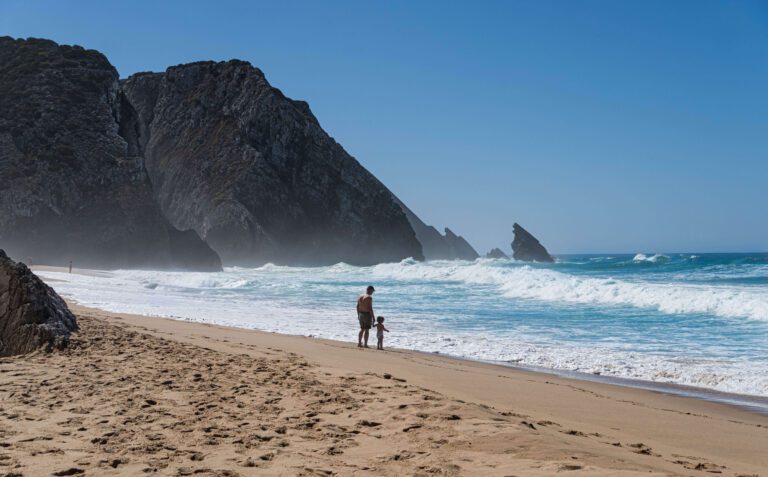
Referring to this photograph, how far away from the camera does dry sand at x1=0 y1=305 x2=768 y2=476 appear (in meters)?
4.01

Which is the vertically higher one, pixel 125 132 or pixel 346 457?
pixel 125 132

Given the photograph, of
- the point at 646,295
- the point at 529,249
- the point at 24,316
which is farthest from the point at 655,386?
the point at 529,249

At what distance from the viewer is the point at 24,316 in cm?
847

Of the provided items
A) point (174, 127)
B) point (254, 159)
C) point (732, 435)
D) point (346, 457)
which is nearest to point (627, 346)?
point (732, 435)

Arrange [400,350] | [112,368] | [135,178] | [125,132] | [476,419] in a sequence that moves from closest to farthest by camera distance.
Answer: [476,419], [112,368], [400,350], [135,178], [125,132]

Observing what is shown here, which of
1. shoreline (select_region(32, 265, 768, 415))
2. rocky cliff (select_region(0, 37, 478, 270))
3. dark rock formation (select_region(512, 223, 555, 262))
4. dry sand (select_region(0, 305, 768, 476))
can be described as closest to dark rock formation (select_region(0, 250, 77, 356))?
dry sand (select_region(0, 305, 768, 476))

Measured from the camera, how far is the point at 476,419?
4992mm

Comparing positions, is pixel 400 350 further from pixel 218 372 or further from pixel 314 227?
pixel 314 227

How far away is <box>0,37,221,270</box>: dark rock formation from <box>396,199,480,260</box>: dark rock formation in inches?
4323

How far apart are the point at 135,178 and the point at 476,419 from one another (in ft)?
193

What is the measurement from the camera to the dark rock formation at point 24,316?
8.24 metres

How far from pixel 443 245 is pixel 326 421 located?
544 feet

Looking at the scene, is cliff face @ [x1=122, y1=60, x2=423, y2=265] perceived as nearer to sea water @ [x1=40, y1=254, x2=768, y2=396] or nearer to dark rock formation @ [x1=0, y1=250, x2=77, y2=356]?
sea water @ [x1=40, y1=254, x2=768, y2=396]

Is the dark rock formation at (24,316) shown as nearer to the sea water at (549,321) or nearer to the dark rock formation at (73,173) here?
the sea water at (549,321)
